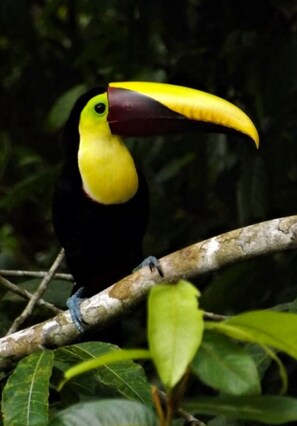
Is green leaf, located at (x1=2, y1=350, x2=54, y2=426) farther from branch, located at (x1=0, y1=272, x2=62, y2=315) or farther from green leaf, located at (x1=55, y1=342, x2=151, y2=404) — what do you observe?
branch, located at (x1=0, y1=272, x2=62, y2=315)

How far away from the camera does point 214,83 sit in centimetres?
322

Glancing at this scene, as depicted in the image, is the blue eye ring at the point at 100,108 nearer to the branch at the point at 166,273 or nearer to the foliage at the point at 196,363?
the branch at the point at 166,273

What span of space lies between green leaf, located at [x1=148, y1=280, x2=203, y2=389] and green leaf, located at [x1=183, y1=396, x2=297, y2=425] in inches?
4.4

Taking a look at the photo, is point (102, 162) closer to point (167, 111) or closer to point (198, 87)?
point (167, 111)

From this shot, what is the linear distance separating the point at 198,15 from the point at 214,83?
0.23 metres

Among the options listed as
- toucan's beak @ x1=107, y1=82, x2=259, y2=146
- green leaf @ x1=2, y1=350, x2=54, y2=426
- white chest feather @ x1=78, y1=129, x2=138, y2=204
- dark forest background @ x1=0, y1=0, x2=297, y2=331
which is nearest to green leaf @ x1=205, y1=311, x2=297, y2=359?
green leaf @ x1=2, y1=350, x2=54, y2=426

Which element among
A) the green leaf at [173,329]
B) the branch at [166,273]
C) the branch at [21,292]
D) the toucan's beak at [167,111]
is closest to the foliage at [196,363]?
the green leaf at [173,329]

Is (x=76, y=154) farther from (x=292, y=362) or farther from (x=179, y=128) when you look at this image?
(x=292, y=362)

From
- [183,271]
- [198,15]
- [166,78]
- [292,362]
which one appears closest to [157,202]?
[166,78]

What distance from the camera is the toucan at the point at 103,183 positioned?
2686 millimetres

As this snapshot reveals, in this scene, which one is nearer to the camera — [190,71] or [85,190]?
[85,190]

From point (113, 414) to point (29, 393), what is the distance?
44 centimetres

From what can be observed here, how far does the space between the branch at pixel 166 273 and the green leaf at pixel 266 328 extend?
67 centimetres

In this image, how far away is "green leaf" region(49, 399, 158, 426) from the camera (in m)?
1.18
